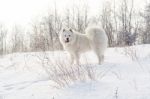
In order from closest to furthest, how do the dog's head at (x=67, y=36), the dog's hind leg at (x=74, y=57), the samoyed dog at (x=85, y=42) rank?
1. the samoyed dog at (x=85, y=42)
2. the dog's hind leg at (x=74, y=57)
3. the dog's head at (x=67, y=36)

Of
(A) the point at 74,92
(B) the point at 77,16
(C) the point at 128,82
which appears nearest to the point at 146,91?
(C) the point at 128,82

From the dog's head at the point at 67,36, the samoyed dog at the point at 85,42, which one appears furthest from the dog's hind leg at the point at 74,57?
the dog's head at the point at 67,36

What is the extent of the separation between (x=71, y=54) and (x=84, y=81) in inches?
173

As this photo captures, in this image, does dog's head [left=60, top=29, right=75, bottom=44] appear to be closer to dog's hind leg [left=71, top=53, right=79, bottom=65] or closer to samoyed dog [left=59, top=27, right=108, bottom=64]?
samoyed dog [left=59, top=27, right=108, bottom=64]

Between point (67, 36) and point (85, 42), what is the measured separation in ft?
1.98

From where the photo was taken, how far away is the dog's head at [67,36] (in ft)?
30.5

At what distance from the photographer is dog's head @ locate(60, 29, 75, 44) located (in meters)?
9.29

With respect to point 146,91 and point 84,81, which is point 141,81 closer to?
point 146,91

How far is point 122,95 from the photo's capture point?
13.6 ft

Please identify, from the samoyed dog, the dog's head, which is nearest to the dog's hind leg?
the samoyed dog

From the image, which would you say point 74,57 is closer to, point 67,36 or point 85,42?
point 85,42

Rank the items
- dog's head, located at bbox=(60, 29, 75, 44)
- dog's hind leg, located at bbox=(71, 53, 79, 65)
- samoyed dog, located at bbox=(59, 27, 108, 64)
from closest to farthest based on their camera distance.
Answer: samoyed dog, located at bbox=(59, 27, 108, 64) → dog's hind leg, located at bbox=(71, 53, 79, 65) → dog's head, located at bbox=(60, 29, 75, 44)

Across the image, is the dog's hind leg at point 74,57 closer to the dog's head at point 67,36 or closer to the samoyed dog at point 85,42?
the samoyed dog at point 85,42

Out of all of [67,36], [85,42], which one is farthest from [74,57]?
[67,36]
